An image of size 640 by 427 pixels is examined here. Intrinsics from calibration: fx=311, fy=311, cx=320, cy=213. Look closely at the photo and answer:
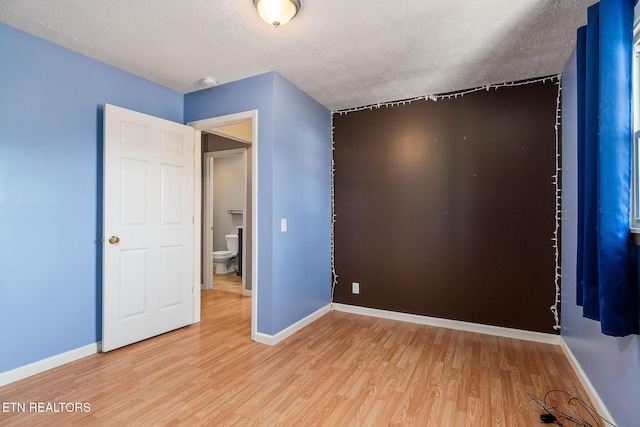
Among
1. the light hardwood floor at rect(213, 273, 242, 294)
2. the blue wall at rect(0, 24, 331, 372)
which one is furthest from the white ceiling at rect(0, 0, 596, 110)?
the light hardwood floor at rect(213, 273, 242, 294)

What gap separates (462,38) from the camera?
7.33ft

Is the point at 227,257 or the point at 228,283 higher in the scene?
the point at 227,257

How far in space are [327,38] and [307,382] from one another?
96.5 inches

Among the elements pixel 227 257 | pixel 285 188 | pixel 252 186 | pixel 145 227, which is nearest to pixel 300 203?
pixel 285 188

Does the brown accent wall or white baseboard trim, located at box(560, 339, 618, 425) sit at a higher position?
the brown accent wall

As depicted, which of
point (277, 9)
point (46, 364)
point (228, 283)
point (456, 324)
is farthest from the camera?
point (228, 283)

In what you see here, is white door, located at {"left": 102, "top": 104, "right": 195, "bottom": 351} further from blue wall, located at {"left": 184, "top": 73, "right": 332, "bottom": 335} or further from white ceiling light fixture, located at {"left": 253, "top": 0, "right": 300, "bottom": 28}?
white ceiling light fixture, located at {"left": 253, "top": 0, "right": 300, "bottom": 28}

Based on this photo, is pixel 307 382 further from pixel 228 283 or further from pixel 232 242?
pixel 232 242

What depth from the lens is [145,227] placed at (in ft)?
9.23

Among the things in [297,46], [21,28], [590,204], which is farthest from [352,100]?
[21,28]

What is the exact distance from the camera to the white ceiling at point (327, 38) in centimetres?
191

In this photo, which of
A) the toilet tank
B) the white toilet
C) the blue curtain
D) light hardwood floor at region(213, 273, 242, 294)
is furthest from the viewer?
the toilet tank

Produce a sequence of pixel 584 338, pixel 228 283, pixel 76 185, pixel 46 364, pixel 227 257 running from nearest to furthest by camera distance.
Result: pixel 584 338, pixel 46 364, pixel 76 185, pixel 228 283, pixel 227 257

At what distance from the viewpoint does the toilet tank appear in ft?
20.4
